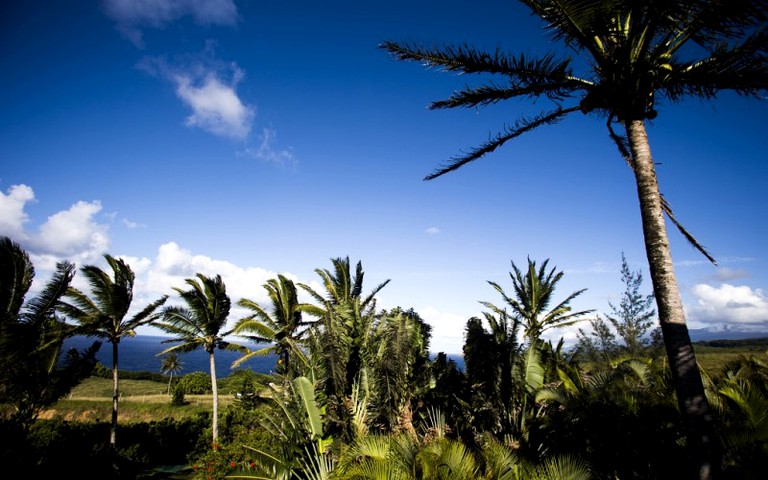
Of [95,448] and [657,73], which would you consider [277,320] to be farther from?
[657,73]

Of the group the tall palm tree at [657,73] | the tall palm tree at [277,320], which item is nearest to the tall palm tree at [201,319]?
the tall palm tree at [277,320]

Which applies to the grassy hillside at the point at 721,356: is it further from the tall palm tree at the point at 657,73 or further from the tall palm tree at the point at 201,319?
the tall palm tree at the point at 201,319

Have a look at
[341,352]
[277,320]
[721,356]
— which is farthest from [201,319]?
[721,356]

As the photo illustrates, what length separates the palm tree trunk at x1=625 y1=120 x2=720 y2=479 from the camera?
370cm

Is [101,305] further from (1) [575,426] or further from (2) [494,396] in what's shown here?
(1) [575,426]

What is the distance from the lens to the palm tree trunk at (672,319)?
12.1 ft

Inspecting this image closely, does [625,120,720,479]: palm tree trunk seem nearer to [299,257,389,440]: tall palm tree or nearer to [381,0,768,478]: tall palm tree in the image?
[381,0,768,478]: tall palm tree

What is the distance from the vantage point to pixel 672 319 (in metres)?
4.11

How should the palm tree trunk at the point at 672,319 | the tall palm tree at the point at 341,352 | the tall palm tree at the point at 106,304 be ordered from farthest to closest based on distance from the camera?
the tall palm tree at the point at 106,304
the tall palm tree at the point at 341,352
the palm tree trunk at the point at 672,319

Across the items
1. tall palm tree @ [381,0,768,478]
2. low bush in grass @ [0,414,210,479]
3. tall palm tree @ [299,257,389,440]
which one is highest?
tall palm tree @ [381,0,768,478]

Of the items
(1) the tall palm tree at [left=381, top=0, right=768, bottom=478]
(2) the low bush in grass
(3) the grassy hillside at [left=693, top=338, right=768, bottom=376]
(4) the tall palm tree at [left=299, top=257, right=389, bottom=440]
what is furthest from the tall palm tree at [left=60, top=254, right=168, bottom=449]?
(3) the grassy hillside at [left=693, top=338, right=768, bottom=376]

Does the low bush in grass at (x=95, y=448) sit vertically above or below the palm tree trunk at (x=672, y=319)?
below

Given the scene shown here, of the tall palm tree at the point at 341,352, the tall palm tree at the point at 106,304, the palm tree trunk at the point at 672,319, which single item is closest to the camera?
the palm tree trunk at the point at 672,319

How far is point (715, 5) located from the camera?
376cm
